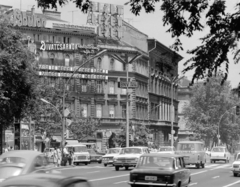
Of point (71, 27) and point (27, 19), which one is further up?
point (27, 19)

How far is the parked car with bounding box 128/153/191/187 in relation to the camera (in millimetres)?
24234

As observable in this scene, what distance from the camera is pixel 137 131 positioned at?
3590 inches

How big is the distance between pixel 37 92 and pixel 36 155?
28.7m

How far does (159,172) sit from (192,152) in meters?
23.9

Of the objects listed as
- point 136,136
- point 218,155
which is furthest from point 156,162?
point 136,136

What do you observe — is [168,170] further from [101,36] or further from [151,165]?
[101,36]

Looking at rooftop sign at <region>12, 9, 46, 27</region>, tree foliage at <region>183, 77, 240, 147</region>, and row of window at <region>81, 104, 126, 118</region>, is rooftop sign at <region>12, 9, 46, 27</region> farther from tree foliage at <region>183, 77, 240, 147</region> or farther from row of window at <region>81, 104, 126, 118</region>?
tree foliage at <region>183, 77, 240, 147</region>

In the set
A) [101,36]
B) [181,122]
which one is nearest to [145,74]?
[101,36]

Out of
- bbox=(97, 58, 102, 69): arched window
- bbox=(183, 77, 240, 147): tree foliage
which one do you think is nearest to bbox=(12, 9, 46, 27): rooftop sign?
bbox=(97, 58, 102, 69): arched window

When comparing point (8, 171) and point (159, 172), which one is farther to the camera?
point (159, 172)

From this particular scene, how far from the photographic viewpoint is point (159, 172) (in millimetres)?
24422

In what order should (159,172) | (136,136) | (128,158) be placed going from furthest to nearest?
(136,136)
(128,158)
(159,172)

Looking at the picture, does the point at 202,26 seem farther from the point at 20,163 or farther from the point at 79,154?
the point at 79,154

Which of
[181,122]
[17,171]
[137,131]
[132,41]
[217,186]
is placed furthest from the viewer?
[181,122]
